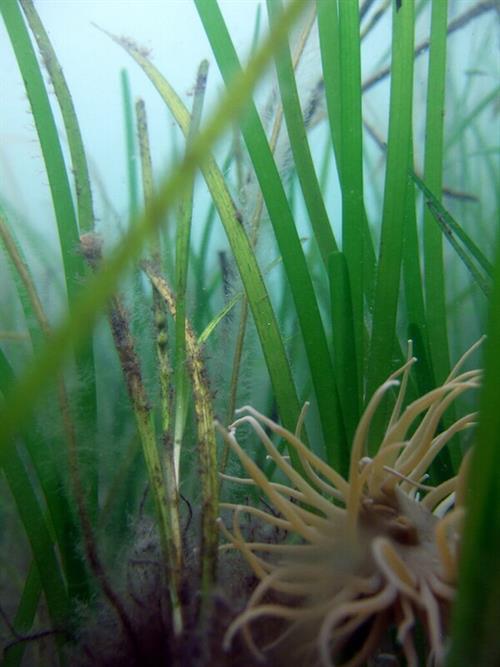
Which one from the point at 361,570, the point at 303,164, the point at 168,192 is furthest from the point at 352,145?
the point at 168,192

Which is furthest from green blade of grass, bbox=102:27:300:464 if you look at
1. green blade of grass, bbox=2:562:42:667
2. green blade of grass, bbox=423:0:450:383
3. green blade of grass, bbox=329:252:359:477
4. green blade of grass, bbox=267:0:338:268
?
green blade of grass, bbox=2:562:42:667

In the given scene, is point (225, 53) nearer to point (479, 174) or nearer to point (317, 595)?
point (317, 595)

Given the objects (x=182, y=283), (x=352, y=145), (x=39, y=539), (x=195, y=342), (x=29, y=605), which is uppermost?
(x=352, y=145)

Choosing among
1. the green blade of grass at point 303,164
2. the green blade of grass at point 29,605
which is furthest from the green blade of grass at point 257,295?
the green blade of grass at point 29,605

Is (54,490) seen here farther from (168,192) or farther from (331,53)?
(331,53)

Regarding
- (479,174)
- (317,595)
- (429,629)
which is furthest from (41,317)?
(479,174)

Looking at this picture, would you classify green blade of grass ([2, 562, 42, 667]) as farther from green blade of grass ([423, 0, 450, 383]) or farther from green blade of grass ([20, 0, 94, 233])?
green blade of grass ([423, 0, 450, 383])

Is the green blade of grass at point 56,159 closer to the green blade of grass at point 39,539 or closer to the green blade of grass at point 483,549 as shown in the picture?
the green blade of grass at point 39,539
